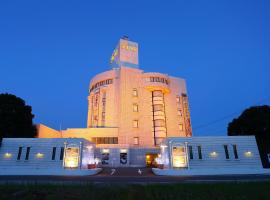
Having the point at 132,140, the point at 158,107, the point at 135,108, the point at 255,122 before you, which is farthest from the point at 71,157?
the point at 158,107

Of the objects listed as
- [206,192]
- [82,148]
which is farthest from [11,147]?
[206,192]

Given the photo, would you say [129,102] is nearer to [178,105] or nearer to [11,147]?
[178,105]

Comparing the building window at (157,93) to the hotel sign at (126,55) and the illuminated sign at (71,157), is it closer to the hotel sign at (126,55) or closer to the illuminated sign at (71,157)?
the hotel sign at (126,55)

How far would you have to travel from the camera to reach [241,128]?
1713 inches

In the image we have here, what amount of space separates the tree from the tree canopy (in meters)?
44.0

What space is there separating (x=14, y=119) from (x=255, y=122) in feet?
153

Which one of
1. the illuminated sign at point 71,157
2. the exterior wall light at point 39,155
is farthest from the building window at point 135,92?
the exterior wall light at point 39,155

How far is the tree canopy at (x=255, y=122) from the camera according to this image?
4000 cm

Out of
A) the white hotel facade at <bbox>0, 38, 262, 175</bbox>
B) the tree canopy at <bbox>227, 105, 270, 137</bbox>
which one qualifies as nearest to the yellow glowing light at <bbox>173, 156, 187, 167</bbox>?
the white hotel facade at <bbox>0, 38, 262, 175</bbox>

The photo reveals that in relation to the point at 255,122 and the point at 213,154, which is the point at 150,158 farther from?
the point at 255,122

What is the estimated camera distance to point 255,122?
40.9 meters

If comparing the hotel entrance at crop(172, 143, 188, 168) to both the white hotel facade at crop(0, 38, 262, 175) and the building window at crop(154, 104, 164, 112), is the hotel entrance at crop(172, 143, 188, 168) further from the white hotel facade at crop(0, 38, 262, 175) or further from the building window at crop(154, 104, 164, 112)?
the building window at crop(154, 104, 164, 112)

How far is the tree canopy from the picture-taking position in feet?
131

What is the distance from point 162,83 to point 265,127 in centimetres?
3202
